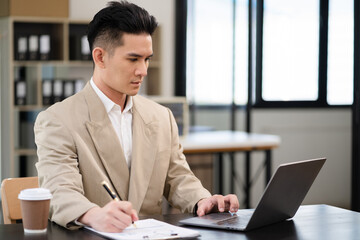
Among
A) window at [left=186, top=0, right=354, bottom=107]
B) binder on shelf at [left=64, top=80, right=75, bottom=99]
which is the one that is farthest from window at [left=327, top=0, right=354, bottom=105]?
binder on shelf at [left=64, top=80, right=75, bottom=99]

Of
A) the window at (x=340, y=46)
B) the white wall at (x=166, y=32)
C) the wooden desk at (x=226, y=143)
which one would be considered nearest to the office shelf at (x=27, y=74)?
the white wall at (x=166, y=32)

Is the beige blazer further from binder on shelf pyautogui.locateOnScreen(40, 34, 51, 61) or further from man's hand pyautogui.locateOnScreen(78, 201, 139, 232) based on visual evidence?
binder on shelf pyautogui.locateOnScreen(40, 34, 51, 61)

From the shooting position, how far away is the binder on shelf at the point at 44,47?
550 cm

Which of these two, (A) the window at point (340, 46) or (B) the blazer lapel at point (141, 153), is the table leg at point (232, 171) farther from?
(B) the blazer lapel at point (141, 153)

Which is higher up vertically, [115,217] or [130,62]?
[130,62]

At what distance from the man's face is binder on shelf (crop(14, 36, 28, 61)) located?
361cm

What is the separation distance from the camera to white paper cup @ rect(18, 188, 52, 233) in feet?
5.17

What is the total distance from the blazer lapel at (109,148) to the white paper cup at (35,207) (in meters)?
0.40

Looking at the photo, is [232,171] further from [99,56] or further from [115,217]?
[115,217]

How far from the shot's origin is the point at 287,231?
1.71 meters

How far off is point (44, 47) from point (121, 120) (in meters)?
3.62

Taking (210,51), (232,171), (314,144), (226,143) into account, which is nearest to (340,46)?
(314,144)

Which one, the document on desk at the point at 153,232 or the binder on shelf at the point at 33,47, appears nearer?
the document on desk at the point at 153,232

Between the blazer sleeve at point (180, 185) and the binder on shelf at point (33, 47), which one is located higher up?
the binder on shelf at point (33, 47)
